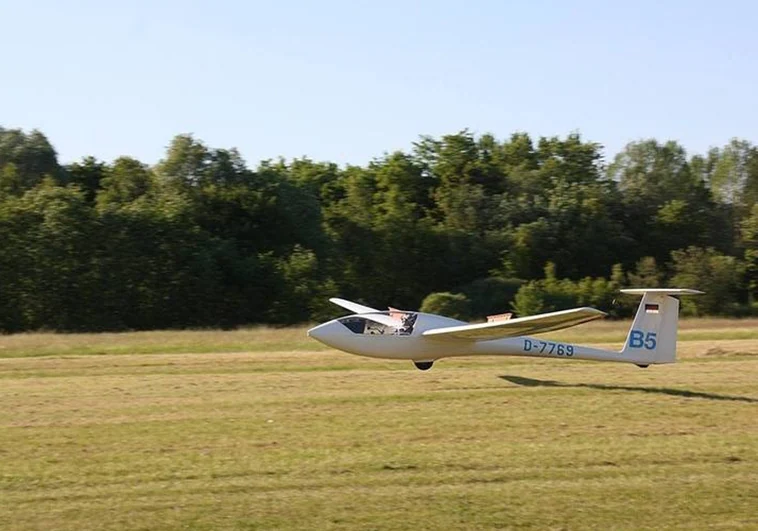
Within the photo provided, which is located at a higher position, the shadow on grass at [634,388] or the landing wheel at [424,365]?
the landing wheel at [424,365]

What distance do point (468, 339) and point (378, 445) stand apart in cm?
693

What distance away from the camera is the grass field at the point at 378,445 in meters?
9.19

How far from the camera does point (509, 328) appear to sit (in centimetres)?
1789

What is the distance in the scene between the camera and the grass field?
919 centimetres

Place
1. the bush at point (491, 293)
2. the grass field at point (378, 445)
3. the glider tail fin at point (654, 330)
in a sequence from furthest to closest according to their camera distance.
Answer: the bush at point (491, 293) → the glider tail fin at point (654, 330) → the grass field at point (378, 445)

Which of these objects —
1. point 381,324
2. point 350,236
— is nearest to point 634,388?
point 381,324

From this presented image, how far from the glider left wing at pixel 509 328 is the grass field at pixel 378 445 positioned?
71 cm

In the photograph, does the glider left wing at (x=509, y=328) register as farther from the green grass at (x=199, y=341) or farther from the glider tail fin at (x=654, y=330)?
the green grass at (x=199, y=341)

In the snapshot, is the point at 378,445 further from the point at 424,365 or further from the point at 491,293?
the point at 491,293

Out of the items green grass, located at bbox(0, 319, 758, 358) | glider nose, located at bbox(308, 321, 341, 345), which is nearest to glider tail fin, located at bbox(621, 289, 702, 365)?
glider nose, located at bbox(308, 321, 341, 345)

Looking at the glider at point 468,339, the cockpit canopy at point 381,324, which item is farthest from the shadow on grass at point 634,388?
the cockpit canopy at point 381,324

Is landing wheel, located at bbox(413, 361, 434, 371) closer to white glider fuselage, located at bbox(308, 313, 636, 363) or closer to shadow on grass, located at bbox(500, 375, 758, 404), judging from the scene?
white glider fuselage, located at bbox(308, 313, 636, 363)

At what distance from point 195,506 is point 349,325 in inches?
380

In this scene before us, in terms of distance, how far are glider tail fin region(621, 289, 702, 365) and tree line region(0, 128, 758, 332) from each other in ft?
71.1
